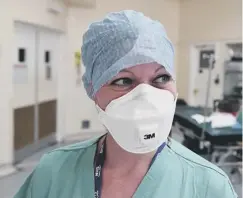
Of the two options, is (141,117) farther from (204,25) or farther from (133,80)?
(204,25)

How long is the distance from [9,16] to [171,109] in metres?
3.21

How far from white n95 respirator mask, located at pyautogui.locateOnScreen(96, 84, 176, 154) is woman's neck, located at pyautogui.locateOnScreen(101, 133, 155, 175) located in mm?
73

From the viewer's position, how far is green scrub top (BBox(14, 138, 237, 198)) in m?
0.75

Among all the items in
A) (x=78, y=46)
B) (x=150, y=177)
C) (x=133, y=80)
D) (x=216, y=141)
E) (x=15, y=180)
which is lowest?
(x=15, y=180)

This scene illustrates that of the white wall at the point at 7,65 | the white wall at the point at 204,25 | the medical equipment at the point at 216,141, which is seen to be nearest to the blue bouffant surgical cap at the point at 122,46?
the medical equipment at the point at 216,141

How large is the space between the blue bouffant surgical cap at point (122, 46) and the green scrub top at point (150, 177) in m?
0.21

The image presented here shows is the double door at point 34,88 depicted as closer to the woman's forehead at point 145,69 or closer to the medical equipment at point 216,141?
the medical equipment at point 216,141

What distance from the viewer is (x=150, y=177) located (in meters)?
0.80

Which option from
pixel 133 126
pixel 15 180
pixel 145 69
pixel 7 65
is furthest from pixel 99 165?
pixel 7 65

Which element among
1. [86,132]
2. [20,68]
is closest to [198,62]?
[86,132]

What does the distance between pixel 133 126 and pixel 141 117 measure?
0.09 ft

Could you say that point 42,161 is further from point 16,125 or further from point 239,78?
point 239,78

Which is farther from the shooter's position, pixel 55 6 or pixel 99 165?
pixel 55 6

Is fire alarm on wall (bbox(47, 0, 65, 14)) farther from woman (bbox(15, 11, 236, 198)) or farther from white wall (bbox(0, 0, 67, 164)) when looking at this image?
woman (bbox(15, 11, 236, 198))
